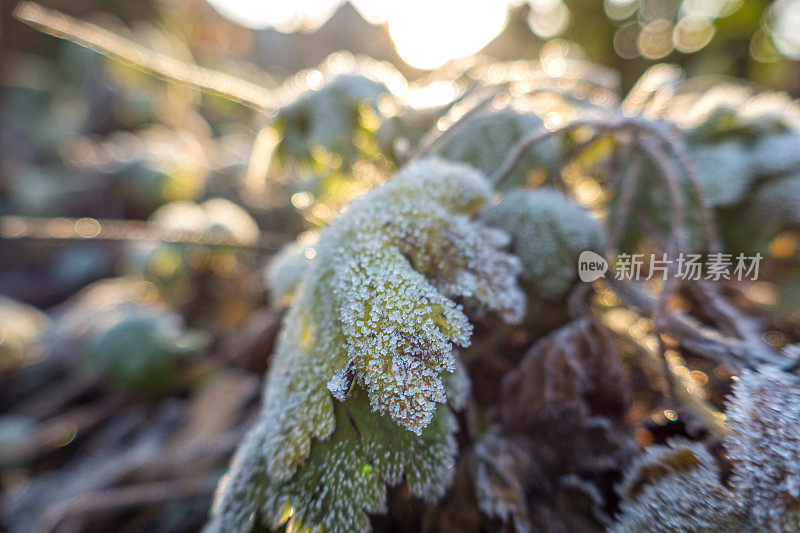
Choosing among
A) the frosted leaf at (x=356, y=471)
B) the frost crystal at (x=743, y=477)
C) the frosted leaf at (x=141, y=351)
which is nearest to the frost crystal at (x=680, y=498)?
the frost crystal at (x=743, y=477)

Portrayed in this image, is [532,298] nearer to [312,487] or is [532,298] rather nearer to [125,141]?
[312,487]

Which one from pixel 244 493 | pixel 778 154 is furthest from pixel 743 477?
pixel 778 154

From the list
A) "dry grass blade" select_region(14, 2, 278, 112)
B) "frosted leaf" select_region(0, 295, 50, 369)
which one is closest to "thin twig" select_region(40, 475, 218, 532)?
"frosted leaf" select_region(0, 295, 50, 369)

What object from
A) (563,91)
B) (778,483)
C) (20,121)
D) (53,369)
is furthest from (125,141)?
(778,483)

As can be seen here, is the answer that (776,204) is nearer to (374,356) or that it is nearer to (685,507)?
(685,507)

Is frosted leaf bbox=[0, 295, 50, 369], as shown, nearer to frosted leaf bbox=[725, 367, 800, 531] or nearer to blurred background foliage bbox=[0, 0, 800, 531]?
blurred background foliage bbox=[0, 0, 800, 531]

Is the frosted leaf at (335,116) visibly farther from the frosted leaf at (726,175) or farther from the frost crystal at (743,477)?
the frost crystal at (743,477)
